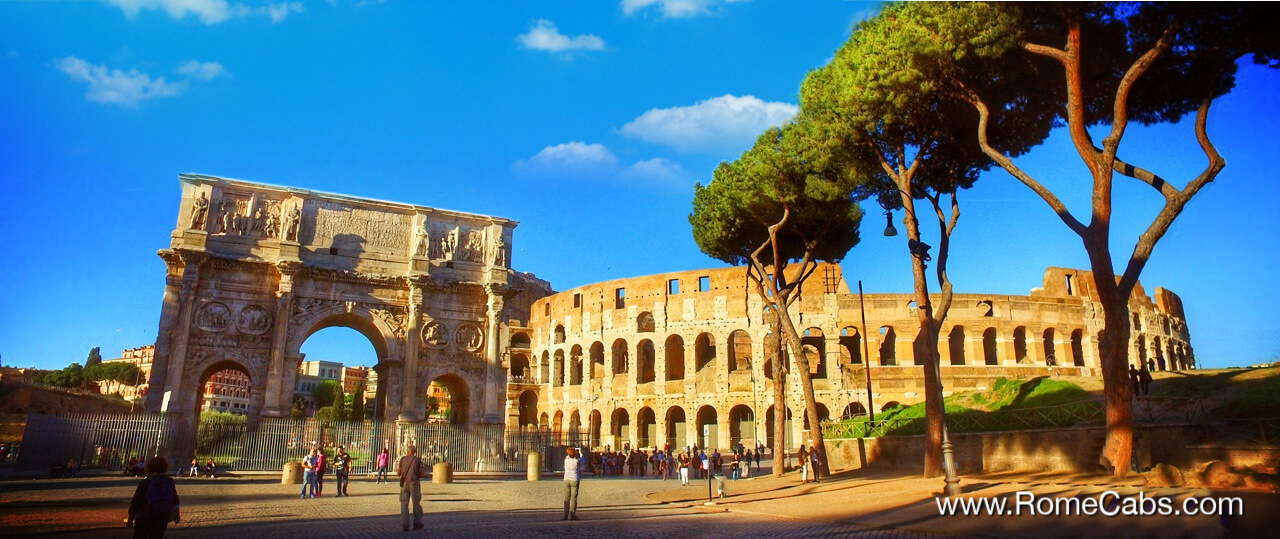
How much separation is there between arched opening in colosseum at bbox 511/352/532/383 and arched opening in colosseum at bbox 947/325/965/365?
23.5 metres

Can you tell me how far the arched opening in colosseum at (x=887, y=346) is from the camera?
1361 inches

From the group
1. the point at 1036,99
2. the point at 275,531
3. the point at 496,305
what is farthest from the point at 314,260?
the point at 1036,99

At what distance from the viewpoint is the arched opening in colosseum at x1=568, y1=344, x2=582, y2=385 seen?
136ft

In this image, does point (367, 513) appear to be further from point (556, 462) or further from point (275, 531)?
point (556, 462)

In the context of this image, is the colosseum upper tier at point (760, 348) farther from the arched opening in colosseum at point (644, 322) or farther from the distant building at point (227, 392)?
the distant building at point (227, 392)

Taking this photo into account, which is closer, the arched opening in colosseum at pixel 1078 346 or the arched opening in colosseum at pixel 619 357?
the arched opening in colosseum at pixel 1078 346

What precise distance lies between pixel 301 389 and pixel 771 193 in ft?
307

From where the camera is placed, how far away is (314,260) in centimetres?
2080

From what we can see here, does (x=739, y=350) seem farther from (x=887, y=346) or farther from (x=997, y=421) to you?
(x=997, y=421)

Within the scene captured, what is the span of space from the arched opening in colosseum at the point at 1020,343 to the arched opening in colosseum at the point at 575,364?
22165mm

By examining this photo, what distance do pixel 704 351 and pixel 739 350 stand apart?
1.88 metres

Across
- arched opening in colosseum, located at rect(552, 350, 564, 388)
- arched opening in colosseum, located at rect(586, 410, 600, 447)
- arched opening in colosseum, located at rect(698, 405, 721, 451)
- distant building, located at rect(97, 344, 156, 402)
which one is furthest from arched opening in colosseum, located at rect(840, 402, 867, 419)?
distant building, located at rect(97, 344, 156, 402)

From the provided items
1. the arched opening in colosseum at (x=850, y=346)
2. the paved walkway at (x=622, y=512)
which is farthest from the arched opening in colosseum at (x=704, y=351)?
the paved walkway at (x=622, y=512)

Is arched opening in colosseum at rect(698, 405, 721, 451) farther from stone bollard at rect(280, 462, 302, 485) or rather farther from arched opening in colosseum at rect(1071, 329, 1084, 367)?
stone bollard at rect(280, 462, 302, 485)
